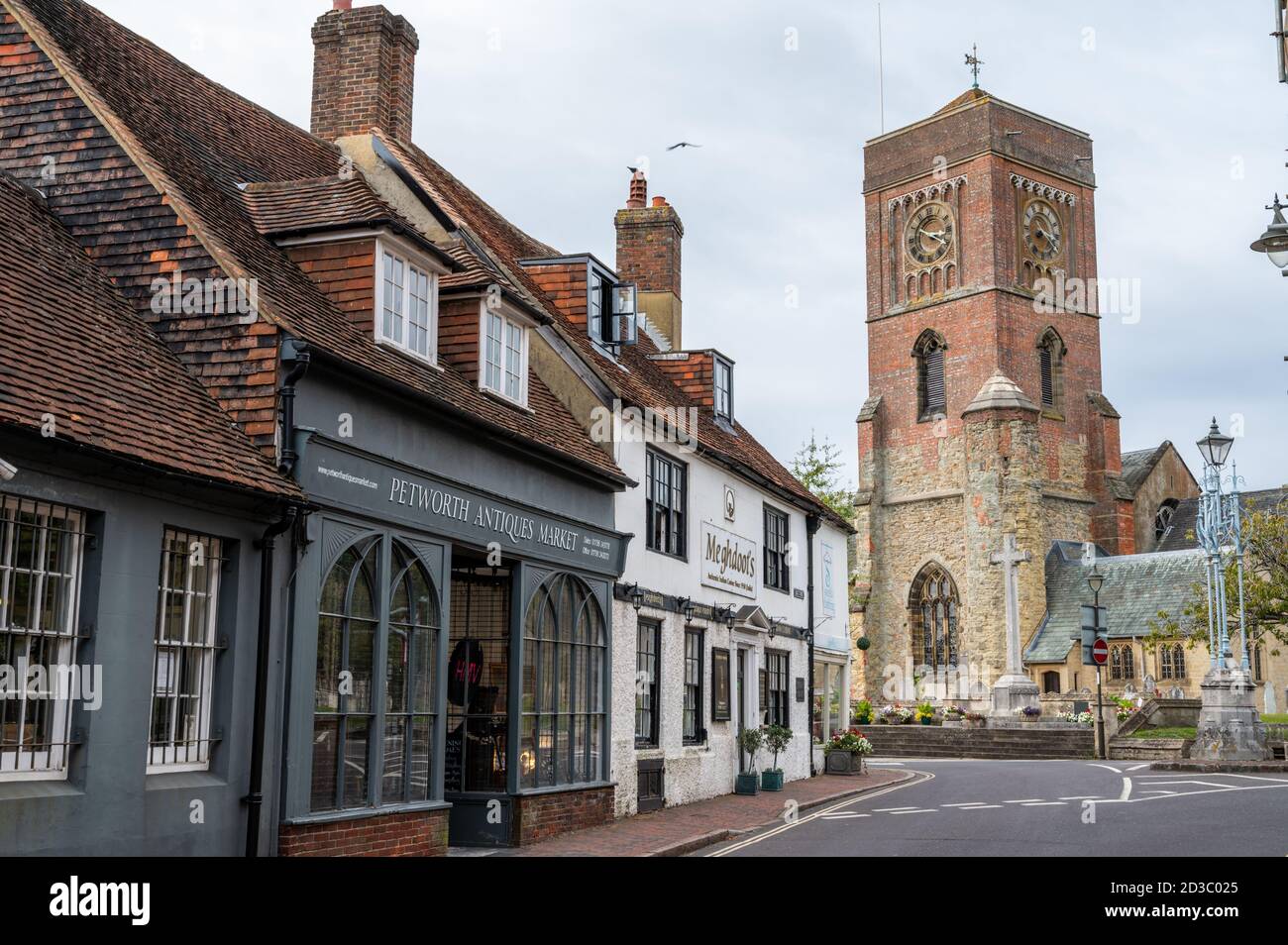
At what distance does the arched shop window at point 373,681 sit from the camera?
11508 millimetres

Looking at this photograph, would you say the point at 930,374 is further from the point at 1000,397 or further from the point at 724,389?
the point at 724,389

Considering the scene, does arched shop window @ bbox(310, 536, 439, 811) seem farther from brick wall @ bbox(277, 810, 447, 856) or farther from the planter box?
the planter box

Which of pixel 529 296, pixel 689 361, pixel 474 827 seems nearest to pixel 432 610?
pixel 474 827

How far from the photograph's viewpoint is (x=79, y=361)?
32.5 feet

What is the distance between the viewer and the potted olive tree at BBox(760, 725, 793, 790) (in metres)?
22.7

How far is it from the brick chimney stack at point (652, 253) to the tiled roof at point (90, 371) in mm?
14685

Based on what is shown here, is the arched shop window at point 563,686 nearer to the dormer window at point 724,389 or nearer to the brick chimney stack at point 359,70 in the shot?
the brick chimney stack at point 359,70

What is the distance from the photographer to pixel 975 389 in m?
57.7

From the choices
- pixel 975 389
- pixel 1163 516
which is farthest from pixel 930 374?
pixel 1163 516

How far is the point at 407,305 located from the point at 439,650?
11.6ft

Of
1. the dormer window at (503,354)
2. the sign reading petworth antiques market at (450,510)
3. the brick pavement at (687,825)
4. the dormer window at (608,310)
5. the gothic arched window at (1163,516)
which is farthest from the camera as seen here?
the gothic arched window at (1163,516)

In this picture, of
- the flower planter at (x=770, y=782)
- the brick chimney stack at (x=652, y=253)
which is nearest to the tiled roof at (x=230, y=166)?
the flower planter at (x=770, y=782)

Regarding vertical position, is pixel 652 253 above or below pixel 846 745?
above

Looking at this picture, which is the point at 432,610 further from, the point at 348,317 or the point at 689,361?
the point at 689,361
